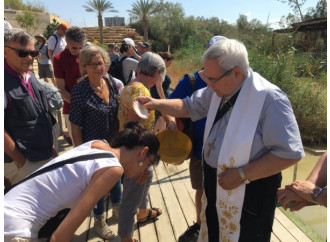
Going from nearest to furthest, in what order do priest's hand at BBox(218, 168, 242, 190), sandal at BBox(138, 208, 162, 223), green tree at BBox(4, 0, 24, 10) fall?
priest's hand at BBox(218, 168, 242, 190), sandal at BBox(138, 208, 162, 223), green tree at BBox(4, 0, 24, 10)

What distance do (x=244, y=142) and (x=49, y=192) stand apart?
97 centimetres

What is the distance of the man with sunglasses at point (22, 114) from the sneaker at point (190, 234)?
1.31 metres

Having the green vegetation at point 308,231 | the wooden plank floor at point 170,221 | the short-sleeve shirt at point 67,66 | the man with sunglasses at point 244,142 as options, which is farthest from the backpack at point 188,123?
the short-sleeve shirt at point 67,66

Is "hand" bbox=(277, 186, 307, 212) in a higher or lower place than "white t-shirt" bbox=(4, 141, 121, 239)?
lower

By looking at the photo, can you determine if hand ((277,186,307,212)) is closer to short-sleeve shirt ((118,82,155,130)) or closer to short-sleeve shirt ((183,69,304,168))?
short-sleeve shirt ((183,69,304,168))

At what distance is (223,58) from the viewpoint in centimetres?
144

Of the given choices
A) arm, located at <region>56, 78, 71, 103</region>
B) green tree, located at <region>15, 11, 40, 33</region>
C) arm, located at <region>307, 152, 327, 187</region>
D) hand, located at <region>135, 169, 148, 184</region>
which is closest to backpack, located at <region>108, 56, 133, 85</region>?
arm, located at <region>56, 78, 71, 103</region>

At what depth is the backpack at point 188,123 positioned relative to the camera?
7.36 ft

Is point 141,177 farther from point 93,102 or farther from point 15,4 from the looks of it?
point 15,4

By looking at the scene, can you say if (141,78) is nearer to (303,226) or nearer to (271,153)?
(271,153)

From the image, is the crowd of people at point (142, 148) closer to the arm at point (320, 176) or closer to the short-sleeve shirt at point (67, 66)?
the arm at point (320, 176)

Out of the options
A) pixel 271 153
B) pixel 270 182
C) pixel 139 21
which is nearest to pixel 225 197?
pixel 270 182

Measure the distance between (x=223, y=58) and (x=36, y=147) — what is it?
1474 mm

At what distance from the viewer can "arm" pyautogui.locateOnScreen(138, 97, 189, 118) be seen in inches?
76.5
